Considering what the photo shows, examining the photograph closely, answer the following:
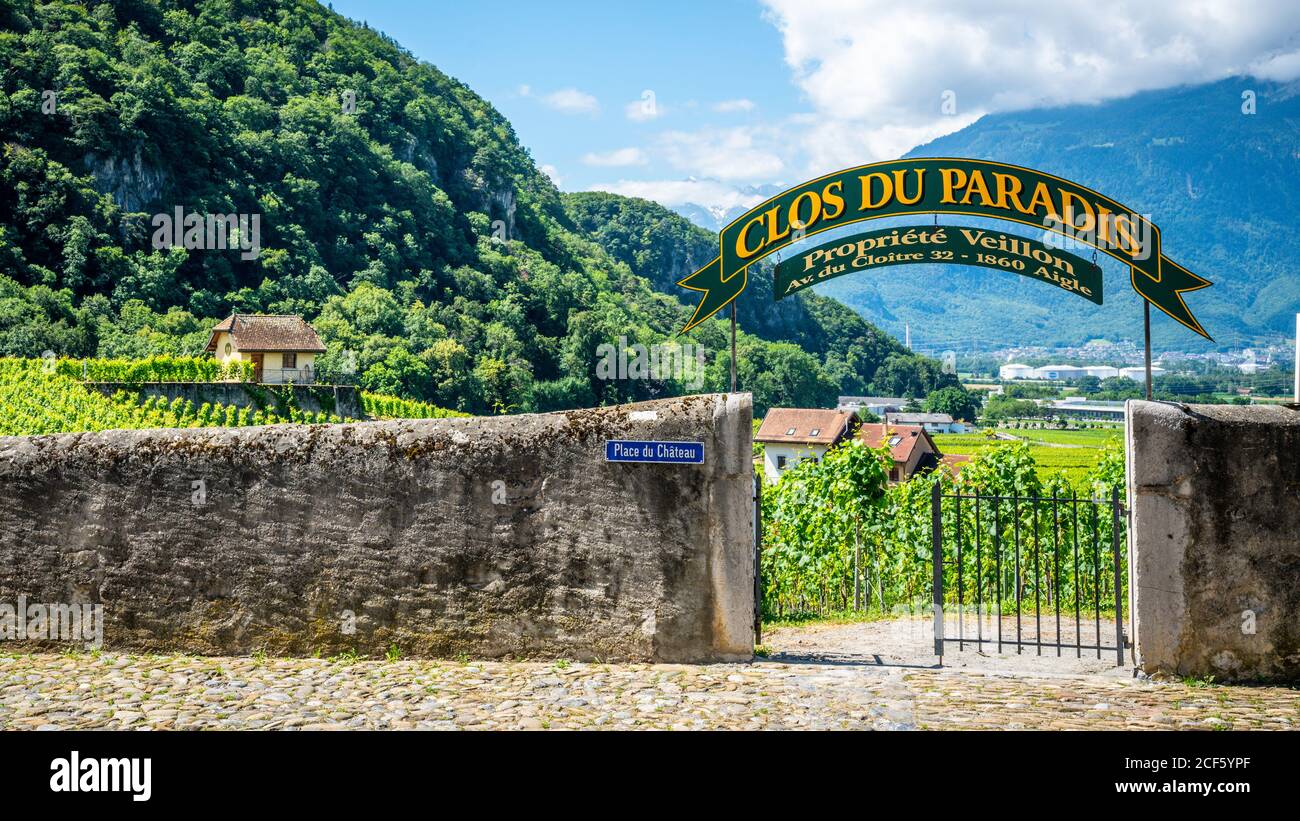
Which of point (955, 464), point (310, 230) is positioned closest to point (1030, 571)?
point (955, 464)

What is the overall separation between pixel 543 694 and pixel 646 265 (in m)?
153

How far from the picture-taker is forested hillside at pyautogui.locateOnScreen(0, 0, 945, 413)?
228 ft

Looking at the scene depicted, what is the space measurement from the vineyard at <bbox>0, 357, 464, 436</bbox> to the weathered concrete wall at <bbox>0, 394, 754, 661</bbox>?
4116mm

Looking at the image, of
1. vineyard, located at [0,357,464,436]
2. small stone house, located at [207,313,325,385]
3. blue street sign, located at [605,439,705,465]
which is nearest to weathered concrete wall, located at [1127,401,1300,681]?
blue street sign, located at [605,439,705,465]

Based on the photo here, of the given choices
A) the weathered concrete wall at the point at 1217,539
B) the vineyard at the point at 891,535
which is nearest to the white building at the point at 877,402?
the vineyard at the point at 891,535

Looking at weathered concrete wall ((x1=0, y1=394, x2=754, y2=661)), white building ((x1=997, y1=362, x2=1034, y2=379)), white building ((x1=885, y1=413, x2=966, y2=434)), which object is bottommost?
weathered concrete wall ((x1=0, y1=394, x2=754, y2=661))

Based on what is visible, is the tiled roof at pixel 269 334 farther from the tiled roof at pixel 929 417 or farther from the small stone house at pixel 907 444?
the tiled roof at pixel 929 417

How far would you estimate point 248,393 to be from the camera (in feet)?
124

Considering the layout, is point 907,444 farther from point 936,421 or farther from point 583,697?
point 583,697

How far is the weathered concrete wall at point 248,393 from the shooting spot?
1369 inches

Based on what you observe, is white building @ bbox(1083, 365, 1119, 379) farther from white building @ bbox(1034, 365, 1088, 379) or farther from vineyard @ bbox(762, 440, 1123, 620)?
white building @ bbox(1034, 365, 1088, 379)
